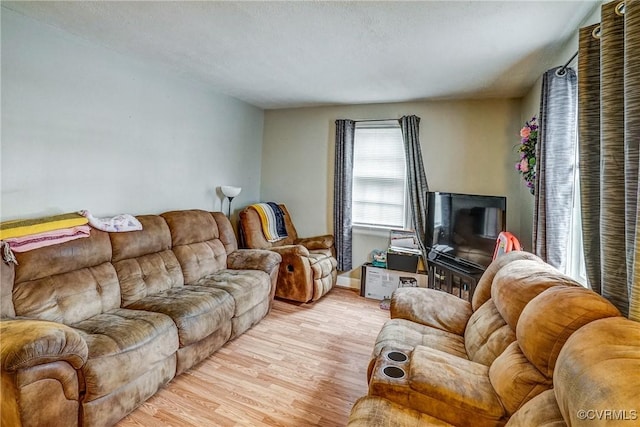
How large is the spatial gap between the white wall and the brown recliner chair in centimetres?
59

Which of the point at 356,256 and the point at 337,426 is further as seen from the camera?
the point at 356,256

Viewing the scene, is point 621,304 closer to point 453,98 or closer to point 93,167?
point 453,98

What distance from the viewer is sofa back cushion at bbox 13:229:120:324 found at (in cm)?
190

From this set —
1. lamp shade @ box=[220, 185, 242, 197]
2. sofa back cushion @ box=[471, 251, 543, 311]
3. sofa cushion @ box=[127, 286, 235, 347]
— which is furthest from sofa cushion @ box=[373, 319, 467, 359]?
lamp shade @ box=[220, 185, 242, 197]

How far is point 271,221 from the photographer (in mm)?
4180

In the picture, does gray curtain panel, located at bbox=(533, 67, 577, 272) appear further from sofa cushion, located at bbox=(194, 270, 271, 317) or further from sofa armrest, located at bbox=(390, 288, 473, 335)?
sofa cushion, located at bbox=(194, 270, 271, 317)

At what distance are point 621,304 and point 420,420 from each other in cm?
90

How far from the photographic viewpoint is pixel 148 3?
6.33ft

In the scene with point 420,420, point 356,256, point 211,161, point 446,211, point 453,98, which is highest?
point 453,98

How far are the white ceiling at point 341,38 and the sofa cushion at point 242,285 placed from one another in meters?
1.97

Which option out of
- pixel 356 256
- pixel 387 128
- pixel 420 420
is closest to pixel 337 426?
pixel 420 420

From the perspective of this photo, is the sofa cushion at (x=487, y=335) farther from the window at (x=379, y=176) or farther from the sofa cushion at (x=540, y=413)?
the window at (x=379, y=176)

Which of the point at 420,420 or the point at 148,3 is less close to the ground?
the point at 148,3

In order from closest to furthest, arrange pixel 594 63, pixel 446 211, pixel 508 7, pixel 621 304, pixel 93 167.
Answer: pixel 621 304 < pixel 594 63 < pixel 508 7 < pixel 93 167 < pixel 446 211
